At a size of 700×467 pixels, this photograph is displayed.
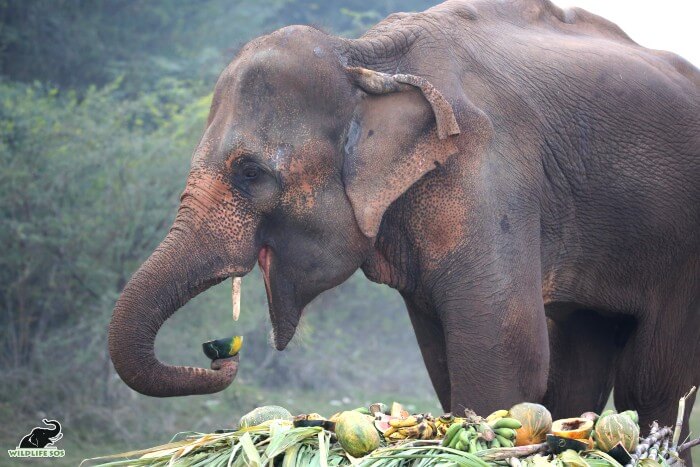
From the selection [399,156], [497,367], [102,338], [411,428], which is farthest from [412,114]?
[102,338]

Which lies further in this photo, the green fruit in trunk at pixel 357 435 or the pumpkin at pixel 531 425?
the pumpkin at pixel 531 425

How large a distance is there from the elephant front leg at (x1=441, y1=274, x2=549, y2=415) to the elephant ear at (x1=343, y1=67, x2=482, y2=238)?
538 millimetres

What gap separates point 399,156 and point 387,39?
0.59m

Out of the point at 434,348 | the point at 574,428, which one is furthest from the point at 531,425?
the point at 434,348

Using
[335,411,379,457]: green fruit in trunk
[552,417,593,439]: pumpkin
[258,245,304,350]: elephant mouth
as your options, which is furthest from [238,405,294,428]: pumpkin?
[552,417,593,439]: pumpkin

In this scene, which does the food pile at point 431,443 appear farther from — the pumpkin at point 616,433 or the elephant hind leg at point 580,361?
the elephant hind leg at point 580,361

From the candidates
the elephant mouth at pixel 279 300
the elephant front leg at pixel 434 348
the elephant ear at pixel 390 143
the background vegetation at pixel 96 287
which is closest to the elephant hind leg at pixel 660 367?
the elephant front leg at pixel 434 348

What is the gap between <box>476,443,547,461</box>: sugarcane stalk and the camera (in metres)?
3.64

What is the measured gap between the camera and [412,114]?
4.85 m

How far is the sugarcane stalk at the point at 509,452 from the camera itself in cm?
364

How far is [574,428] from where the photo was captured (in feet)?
12.9

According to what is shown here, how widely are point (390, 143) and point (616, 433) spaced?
166 cm

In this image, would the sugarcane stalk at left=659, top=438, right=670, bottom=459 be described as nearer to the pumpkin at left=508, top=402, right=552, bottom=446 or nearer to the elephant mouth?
the pumpkin at left=508, top=402, right=552, bottom=446

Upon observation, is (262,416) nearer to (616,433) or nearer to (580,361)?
(616,433)
